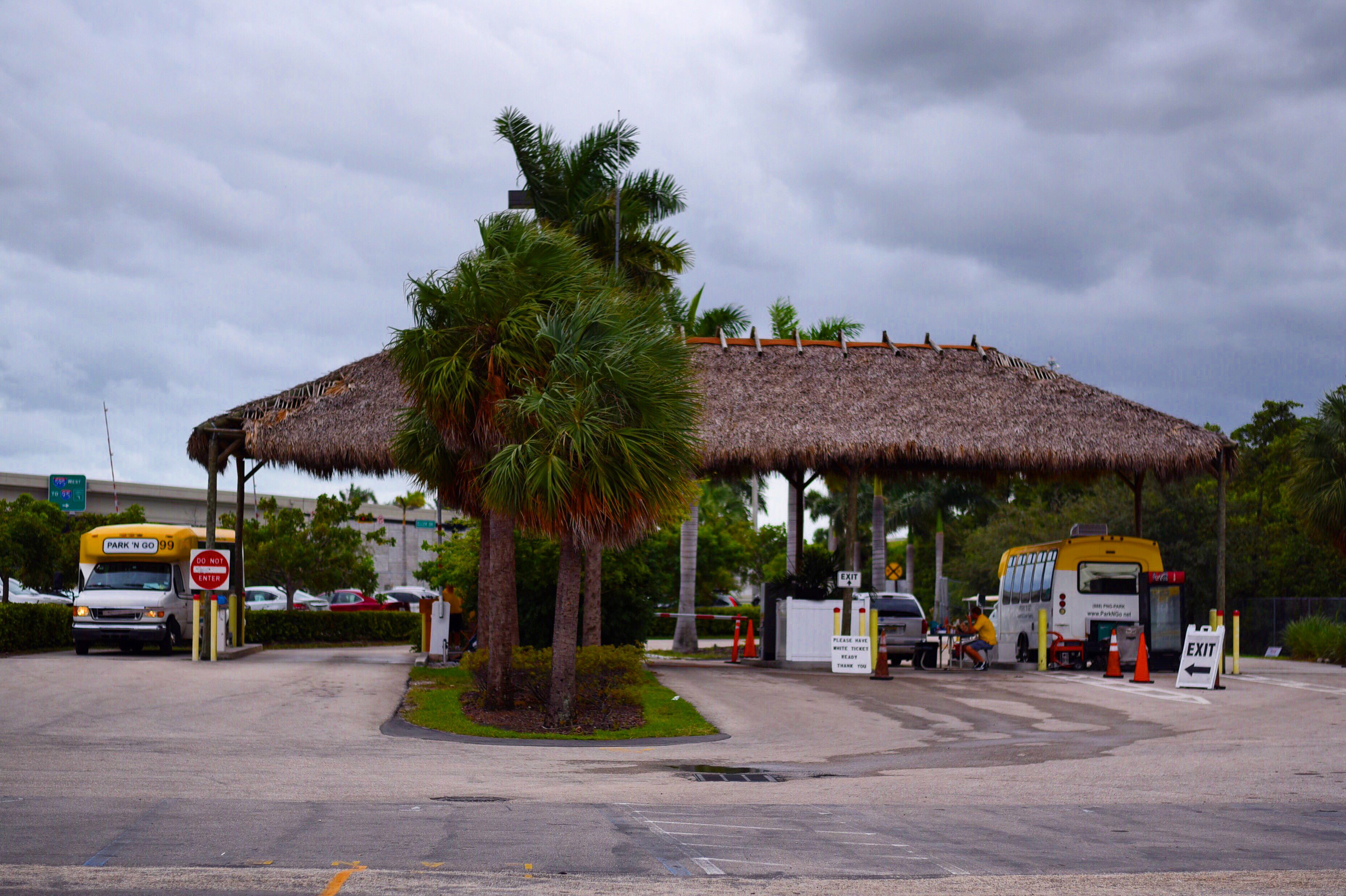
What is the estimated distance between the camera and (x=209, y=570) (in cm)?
2650

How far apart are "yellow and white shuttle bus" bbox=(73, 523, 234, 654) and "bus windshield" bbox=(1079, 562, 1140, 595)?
63.9 feet

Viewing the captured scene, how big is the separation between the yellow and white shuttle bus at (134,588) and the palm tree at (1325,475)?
27.0 m

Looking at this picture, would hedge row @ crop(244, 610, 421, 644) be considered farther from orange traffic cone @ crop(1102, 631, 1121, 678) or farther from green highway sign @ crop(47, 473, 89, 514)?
orange traffic cone @ crop(1102, 631, 1121, 678)

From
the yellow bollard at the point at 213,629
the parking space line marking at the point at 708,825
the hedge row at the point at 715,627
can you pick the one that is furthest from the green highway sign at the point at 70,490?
the parking space line marking at the point at 708,825

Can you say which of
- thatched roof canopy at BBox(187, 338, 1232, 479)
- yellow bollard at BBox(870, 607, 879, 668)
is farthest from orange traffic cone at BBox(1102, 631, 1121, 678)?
yellow bollard at BBox(870, 607, 879, 668)

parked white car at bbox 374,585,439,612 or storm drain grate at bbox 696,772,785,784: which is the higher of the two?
storm drain grate at bbox 696,772,785,784

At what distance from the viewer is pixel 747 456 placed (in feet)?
90.9

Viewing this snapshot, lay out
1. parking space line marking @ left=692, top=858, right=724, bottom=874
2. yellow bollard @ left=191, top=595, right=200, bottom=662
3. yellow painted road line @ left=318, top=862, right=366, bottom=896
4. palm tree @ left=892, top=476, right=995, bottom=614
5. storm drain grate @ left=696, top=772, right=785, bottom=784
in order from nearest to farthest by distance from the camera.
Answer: yellow painted road line @ left=318, top=862, right=366, bottom=896
parking space line marking @ left=692, top=858, right=724, bottom=874
storm drain grate @ left=696, top=772, right=785, bottom=784
yellow bollard @ left=191, top=595, right=200, bottom=662
palm tree @ left=892, top=476, right=995, bottom=614

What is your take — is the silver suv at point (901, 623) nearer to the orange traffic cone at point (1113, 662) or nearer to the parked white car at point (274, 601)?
the orange traffic cone at point (1113, 662)

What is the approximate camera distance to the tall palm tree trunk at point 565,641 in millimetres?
17547

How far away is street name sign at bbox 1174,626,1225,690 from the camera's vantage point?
78.0 ft

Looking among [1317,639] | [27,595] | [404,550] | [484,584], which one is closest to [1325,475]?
[1317,639]

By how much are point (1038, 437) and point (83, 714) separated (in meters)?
→ 19.4

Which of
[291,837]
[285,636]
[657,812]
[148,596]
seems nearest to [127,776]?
[291,837]
